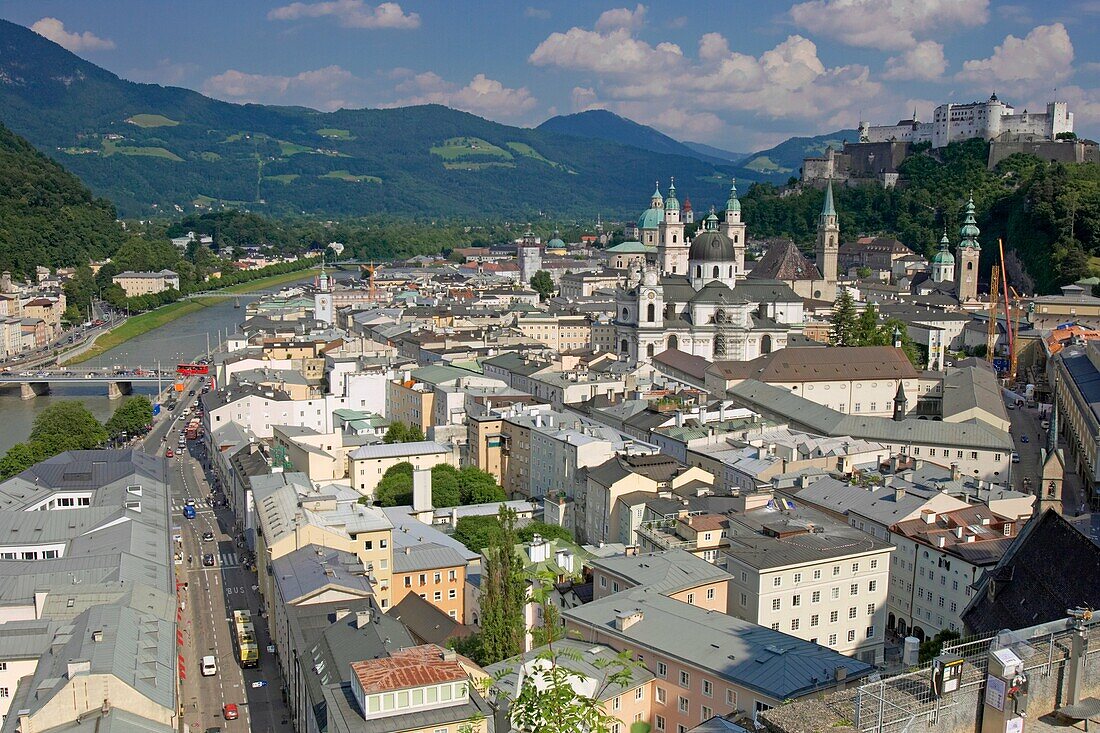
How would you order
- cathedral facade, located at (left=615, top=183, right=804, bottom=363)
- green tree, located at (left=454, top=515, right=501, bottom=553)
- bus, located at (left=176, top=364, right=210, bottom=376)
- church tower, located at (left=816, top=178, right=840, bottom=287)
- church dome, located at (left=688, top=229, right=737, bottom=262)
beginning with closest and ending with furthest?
green tree, located at (left=454, top=515, right=501, bottom=553) < cathedral facade, located at (left=615, top=183, right=804, bottom=363) < church dome, located at (left=688, top=229, right=737, bottom=262) < bus, located at (left=176, top=364, right=210, bottom=376) < church tower, located at (left=816, top=178, right=840, bottom=287)

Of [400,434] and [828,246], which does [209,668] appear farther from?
[828,246]

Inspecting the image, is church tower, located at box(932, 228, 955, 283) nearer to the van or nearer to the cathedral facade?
the cathedral facade

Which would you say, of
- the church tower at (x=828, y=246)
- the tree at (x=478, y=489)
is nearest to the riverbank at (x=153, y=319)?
the tree at (x=478, y=489)

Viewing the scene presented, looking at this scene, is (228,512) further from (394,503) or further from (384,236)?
(384,236)

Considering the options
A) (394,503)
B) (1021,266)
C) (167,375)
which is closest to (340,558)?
(394,503)

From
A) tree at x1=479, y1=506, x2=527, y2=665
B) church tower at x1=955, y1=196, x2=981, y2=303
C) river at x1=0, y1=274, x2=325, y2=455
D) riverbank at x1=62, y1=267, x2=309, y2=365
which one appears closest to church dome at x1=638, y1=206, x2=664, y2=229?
church tower at x1=955, y1=196, x2=981, y2=303

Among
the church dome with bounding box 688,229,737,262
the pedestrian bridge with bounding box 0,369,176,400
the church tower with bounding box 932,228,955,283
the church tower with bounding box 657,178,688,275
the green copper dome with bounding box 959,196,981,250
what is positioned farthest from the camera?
the church tower with bounding box 932,228,955,283
